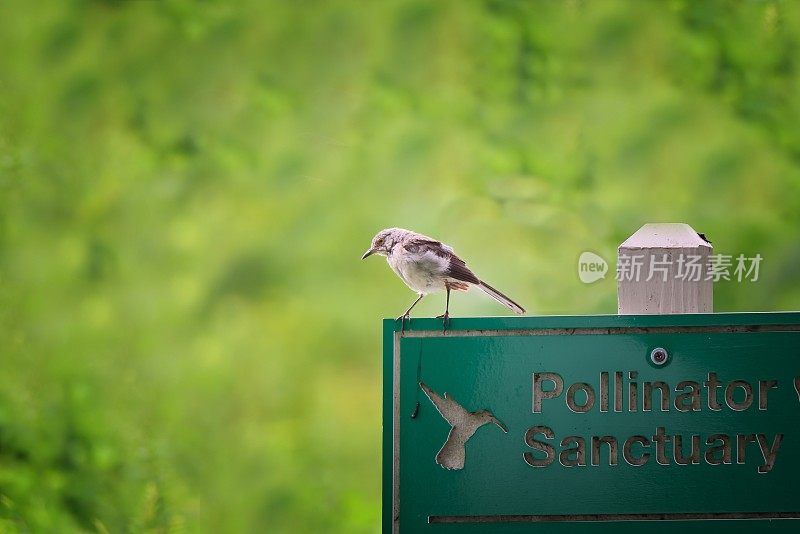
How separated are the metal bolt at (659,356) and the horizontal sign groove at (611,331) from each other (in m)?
0.04

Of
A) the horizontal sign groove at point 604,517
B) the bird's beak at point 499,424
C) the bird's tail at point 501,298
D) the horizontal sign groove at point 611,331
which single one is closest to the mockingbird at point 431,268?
the bird's tail at point 501,298

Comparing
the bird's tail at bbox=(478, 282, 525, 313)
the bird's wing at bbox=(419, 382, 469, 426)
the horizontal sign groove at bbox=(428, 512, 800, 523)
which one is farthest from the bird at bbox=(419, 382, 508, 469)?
the bird's tail at bbox=(478, 282, 525, 313)

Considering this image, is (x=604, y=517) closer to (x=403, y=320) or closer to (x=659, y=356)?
(x=659, y=356)

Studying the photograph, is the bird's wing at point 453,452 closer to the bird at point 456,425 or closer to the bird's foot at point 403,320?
the bird at point 456,425

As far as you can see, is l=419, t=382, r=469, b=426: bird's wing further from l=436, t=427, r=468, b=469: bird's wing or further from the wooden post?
the wooden post

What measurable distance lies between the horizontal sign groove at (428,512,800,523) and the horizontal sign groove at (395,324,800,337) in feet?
1.25

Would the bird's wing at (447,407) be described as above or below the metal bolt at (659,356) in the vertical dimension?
below

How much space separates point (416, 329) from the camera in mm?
2176

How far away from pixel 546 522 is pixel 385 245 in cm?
80

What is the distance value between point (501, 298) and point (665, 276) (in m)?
0.39

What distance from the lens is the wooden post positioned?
2184mm

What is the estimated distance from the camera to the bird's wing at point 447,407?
2.16m

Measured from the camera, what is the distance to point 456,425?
215 cm

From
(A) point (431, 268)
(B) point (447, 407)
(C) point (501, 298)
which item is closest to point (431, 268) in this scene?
(A) point (431, 268)
